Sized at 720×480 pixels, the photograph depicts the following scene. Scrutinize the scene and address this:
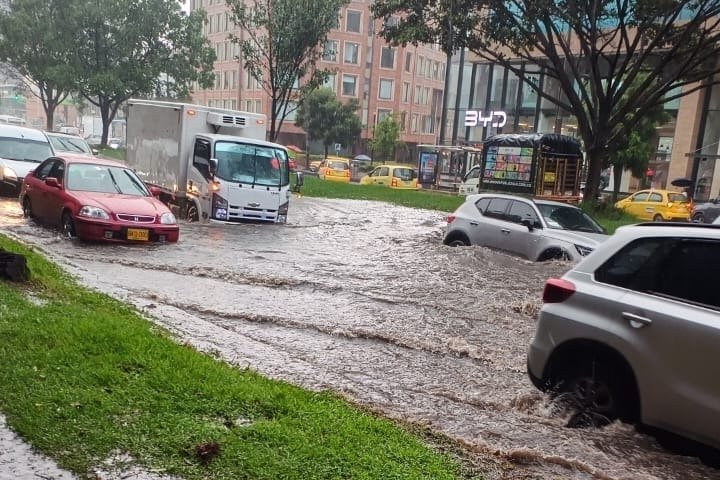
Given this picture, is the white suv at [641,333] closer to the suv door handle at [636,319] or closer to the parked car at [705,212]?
the suv door handle at [636,319]

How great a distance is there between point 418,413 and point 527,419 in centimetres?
82

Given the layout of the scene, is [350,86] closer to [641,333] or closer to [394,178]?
[394,178]

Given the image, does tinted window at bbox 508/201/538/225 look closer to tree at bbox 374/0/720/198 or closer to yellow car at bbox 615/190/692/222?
tree at bbox 374/0/720/198

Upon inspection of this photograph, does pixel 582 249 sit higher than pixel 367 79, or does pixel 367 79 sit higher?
pixel 367 79

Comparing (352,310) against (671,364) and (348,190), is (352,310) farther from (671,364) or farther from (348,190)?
(348,190)

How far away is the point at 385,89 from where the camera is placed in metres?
73.6

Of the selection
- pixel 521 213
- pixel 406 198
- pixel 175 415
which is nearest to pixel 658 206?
pixel 406 198

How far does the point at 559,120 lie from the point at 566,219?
24.4 meters

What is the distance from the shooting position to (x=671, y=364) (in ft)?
13.6

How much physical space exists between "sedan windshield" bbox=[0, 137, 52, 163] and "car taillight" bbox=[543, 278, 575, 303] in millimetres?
15868

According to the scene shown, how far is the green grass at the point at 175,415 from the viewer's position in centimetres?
360

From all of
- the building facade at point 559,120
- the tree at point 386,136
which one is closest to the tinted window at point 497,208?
the building facade at point 559,120

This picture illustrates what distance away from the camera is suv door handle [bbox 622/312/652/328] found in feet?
14.1

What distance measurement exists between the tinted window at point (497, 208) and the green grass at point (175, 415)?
8526 millimetres
